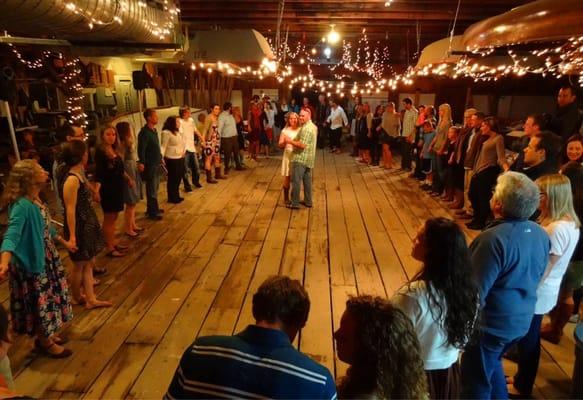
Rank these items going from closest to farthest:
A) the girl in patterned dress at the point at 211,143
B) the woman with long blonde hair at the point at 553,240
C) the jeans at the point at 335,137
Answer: the woman with long blonde hair at the point at 553,240 < the girl in patterned dress at the point at 211,143 < the jeans at the point at 335,137

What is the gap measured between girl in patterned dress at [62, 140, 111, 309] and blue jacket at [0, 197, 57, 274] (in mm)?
571

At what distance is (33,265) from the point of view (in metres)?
2.59

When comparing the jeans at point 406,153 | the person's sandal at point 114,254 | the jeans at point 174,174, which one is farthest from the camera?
the jeans at point 406,153

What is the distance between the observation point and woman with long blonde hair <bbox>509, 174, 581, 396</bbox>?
232 cm

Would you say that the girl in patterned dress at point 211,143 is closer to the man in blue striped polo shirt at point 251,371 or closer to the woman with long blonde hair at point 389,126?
the woman with long blonde hair at point 389,126

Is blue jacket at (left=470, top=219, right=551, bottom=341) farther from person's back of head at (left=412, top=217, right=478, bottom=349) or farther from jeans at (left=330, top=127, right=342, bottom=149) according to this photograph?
jeans at (left=330, top=127, right=342, bottom=149)

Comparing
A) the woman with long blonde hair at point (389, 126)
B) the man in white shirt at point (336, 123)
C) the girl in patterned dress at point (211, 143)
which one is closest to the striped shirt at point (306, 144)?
the girl in patterned dress at point (211, 143)

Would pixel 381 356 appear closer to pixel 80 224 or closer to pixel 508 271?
pixel 508 271

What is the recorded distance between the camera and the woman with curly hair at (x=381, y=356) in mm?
1212

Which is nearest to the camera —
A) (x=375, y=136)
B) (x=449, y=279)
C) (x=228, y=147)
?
(x=449, y=279)

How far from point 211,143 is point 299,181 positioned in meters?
2.51

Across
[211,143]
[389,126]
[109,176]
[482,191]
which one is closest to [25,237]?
[109,176]

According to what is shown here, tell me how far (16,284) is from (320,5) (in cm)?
572

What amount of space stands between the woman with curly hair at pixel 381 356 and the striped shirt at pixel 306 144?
5.04m
